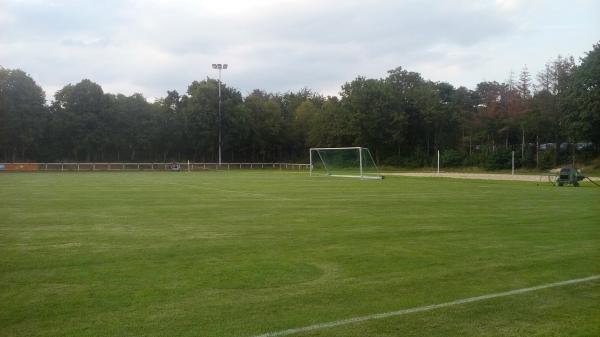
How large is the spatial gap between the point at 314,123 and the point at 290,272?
70014mm

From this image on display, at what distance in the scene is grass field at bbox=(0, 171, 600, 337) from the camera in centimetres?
550

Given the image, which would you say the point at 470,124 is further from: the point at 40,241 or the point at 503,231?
the point at 40,241

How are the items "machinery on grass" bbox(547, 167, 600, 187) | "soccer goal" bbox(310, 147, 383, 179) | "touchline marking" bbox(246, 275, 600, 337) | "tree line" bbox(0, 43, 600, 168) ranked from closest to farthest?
"touchline marking" bbox(246, 275, 600, 337)
"machinery on grass" bbox(547, 167, 600, 187)
"soccer goal" bbox(310, 147, 383, 179)
"tree line" bbox(0, 43, 600, 168)

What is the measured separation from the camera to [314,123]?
77.2 metres

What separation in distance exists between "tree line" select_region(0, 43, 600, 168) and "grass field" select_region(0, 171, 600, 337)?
47.7m

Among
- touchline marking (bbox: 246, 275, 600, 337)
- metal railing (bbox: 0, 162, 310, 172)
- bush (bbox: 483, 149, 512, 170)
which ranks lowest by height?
touchline marking (bbox: 246, 275, 600, 337)

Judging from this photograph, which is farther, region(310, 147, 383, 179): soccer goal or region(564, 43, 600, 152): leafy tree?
region(564, 43, 600, 152): leafy tree

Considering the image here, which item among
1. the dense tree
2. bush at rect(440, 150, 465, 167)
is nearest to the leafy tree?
bush at rect(440, 150, 465, 167)

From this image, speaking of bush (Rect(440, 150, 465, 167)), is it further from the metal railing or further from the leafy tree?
the metal railing

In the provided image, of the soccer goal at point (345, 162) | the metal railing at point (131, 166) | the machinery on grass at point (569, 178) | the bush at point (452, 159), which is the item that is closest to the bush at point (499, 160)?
the bush at point (452, 159)

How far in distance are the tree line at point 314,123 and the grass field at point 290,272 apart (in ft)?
156

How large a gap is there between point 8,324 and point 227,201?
1460cm

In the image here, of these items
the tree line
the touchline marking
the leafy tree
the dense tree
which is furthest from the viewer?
the tree line

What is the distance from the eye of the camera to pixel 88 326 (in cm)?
533
